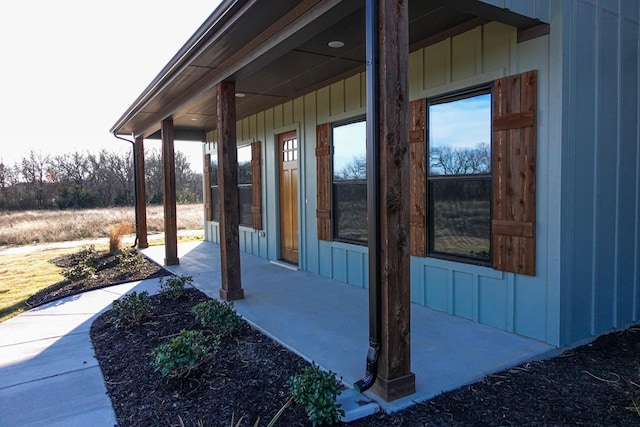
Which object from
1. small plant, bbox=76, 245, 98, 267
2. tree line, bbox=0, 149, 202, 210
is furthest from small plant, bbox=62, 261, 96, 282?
tree line, bbox=0, 149, 202, 210

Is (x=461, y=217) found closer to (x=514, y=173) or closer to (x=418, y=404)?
(x=514, y=173)

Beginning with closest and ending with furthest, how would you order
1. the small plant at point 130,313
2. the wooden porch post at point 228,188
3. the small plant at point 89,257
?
the small plant at point 130,313 < the wooden porch post at point 228,188 < the small plant at point 89,257

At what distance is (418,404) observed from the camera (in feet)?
7.72

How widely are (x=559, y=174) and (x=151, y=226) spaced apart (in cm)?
1461

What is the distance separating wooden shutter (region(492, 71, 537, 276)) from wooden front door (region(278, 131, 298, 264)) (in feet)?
12.0

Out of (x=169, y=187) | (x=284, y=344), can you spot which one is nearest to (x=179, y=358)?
(x=284, y=344)

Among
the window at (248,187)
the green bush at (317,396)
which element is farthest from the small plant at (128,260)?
the green bush at (317,396)

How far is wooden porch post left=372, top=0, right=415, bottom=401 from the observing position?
230 cm

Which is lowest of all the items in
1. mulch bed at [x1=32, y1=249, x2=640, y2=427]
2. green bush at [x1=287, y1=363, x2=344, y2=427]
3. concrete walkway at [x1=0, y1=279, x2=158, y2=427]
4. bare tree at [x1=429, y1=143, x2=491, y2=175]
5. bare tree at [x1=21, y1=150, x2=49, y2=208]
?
concrete walkway at [x1=0, y1=279, x2=158, y2=427]

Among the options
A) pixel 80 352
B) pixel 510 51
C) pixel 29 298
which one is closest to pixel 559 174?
pixel 510 51

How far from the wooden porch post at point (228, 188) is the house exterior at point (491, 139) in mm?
22

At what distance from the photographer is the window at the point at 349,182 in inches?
201

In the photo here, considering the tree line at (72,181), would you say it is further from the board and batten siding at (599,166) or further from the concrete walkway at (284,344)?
the board and batten siding at (599,166)

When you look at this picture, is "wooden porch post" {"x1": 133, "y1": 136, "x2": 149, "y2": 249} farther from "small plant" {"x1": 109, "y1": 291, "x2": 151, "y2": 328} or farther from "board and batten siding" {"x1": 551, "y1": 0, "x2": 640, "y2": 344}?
"board and batten siding" {"x1": 551, "y1": 0, "x2": 640, "y2": 344}
